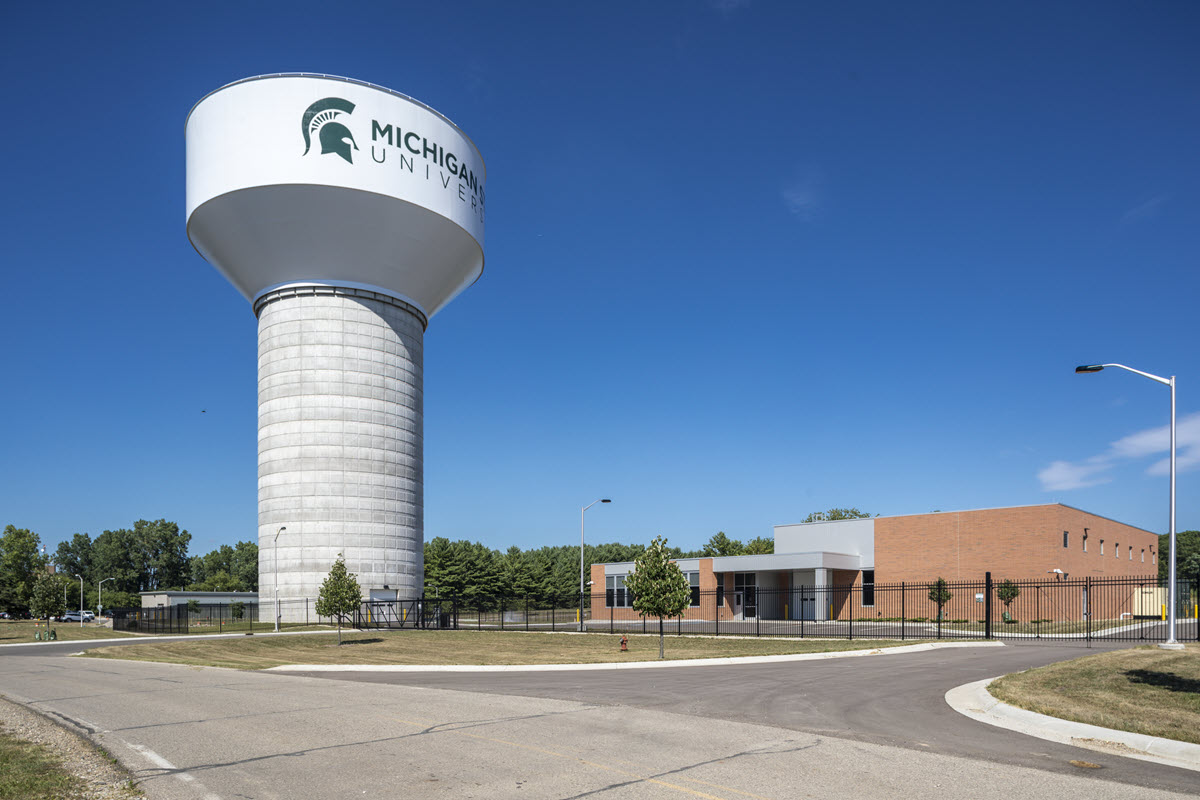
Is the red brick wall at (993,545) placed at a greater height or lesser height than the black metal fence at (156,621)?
greater

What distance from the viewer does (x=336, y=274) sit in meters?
55.4

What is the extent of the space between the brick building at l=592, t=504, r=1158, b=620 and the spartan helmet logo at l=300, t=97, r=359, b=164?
29.8 metres

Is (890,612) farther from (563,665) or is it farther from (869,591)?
(563,665)

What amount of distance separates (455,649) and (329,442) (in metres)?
25.7

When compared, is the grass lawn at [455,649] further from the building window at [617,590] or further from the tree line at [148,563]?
Answer: the tree line at [148,563]

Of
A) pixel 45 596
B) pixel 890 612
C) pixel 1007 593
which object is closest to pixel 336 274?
pixel 45 596

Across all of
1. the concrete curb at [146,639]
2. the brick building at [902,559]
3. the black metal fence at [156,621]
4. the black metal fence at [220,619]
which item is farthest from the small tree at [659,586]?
→ the black metal fence at [156,621]

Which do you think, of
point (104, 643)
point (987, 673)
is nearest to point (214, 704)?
point (987, 673)

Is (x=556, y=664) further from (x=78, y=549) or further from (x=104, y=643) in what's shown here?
(x=78, y=549)

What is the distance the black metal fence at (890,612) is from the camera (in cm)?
4253

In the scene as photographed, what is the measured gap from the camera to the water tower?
50031mm

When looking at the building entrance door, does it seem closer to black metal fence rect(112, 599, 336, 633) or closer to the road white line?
black metal fence rect(112, 599, 336, 633)

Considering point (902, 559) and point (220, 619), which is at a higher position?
point (902, 559)

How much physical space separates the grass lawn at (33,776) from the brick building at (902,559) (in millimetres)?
38434
